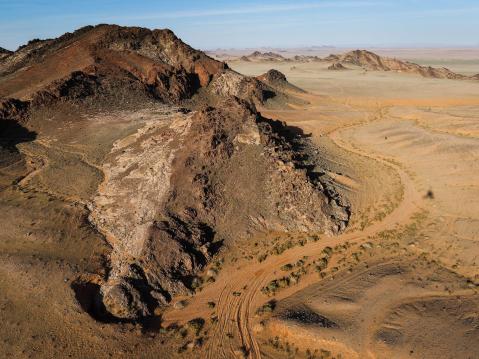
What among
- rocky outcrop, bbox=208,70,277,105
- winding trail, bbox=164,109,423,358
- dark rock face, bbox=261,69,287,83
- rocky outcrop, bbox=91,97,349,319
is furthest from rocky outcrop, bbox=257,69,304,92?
winding trail, bbox=164,109,423,358

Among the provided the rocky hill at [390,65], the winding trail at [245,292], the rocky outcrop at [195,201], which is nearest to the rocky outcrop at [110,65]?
the rocky outcrop at [195,201]

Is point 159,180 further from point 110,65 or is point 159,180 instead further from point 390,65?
point 390,65

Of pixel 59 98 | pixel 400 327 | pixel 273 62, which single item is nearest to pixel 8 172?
pixel 59 98

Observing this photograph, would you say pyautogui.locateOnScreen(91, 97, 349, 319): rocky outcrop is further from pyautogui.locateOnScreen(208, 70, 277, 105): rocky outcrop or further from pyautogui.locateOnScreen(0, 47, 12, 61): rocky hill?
pyautogui.locateOnScreen(0, 47, 12, 61): rocky hill

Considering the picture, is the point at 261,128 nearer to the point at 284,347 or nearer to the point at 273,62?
the point at 284,347

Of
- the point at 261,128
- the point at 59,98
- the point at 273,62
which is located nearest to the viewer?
the point at 261,128

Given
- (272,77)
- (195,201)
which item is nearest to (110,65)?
(272,77)

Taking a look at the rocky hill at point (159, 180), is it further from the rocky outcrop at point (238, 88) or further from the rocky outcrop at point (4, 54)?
the rocky outcrop at point (4, 54)

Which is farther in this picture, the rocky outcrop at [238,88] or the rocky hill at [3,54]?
the rocky hill at [3,54]
